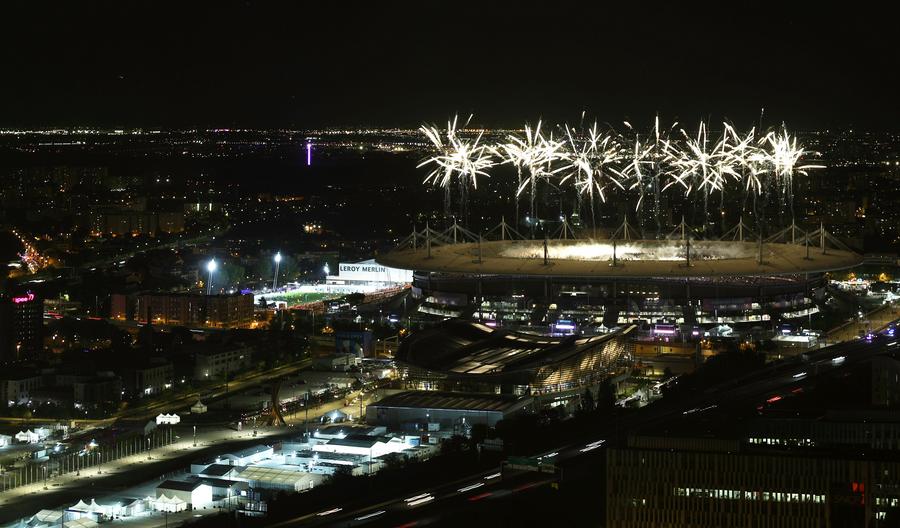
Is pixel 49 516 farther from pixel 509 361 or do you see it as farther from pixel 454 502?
pixel 509 361

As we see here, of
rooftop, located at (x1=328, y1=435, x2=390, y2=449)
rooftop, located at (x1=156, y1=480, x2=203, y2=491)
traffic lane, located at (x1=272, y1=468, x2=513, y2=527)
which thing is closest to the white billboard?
rooftop, located at (x1=328, y1=435, x2=390, y2=449)

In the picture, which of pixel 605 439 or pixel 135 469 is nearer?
pixel 605 439

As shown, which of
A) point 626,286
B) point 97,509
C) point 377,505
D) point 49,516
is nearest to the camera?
point 377,505

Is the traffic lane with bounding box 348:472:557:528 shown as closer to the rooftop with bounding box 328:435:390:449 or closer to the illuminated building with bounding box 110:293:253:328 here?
the rooftop with bounding box 328:435:390:449

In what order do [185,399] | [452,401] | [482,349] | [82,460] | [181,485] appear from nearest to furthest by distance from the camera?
[181,485] < [82,460] < [452,401] < [185,399] < [482,349]

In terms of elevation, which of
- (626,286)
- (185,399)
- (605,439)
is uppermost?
(626,286)

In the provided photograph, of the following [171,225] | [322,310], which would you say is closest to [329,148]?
[171,225]

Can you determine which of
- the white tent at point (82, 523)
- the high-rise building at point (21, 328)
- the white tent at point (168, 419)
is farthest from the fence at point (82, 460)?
the high-rise building at point (21, 328)

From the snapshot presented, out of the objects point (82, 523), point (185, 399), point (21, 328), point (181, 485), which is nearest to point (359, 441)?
point (181, 485)

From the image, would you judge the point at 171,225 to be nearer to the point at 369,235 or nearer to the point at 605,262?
the point at 369,235
